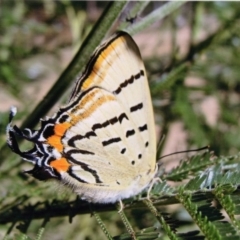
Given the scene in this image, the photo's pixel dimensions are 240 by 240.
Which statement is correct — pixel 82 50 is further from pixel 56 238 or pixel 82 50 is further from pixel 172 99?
pixel 56 238

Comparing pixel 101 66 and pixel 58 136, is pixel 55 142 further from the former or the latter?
pixel 101 66

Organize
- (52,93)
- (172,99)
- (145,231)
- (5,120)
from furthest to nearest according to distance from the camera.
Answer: (172,99)
(5,120)
(52,93)
(145,231)

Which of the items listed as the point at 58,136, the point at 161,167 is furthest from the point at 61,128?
the point at 161,167

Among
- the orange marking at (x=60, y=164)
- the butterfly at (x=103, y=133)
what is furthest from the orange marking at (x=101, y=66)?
the orange marking at (x=60, y=164)

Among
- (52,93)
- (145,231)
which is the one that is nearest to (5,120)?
(52,93)

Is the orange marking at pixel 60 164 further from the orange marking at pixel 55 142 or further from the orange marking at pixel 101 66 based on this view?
the orange marking at pixel 101 66

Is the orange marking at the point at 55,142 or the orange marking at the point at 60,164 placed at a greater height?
the orange marking at the point at 55,142

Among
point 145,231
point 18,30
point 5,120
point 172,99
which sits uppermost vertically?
point 18,30
